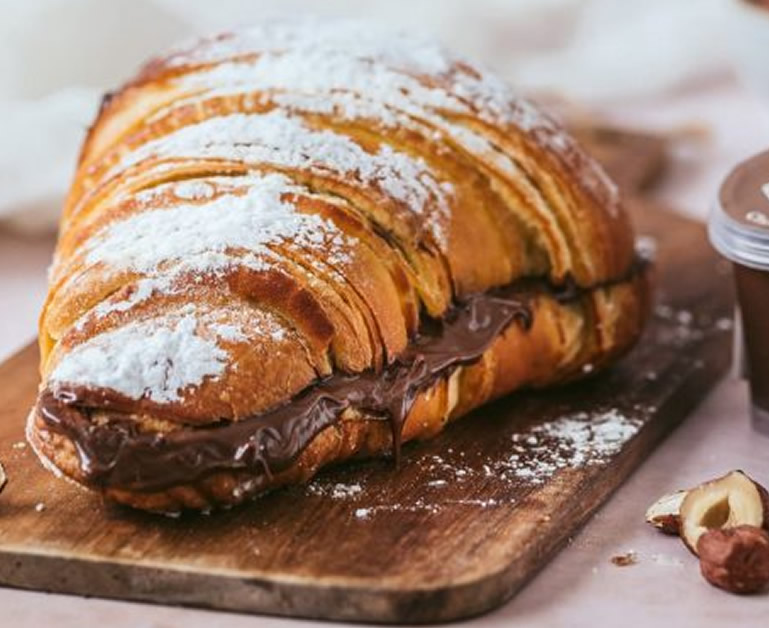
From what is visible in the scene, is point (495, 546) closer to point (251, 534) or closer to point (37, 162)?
point (251, 534)

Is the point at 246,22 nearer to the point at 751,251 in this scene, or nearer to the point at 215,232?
the point at 215,232

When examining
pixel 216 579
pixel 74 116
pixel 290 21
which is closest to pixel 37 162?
pixel 74 116

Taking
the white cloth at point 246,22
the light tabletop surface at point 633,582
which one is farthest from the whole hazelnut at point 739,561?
the white cloth at point 246,22

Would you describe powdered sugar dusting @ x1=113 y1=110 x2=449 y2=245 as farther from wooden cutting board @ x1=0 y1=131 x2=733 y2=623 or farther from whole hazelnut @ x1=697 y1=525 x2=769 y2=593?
whole hazelnut @ x1=697 y1=525 x2=769 y2=593

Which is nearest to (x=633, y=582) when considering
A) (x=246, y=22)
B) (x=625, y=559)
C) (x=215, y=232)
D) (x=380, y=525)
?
(x=625, y=559)

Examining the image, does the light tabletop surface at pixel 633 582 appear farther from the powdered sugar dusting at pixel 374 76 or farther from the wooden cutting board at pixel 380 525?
the powdered sugar dusting at pixel 374 76

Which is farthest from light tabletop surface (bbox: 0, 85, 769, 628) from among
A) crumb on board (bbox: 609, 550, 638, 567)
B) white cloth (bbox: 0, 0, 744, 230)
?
white cloth (bbox: 0, 0, 744, 230)
